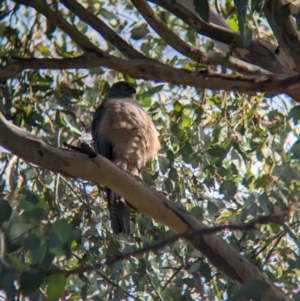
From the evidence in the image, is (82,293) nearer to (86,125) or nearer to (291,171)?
(291,171)

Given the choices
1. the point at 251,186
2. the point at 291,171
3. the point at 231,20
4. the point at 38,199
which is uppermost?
the point at 231,20

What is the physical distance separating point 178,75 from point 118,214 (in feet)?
5.51

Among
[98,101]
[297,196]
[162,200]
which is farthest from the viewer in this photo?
[98,101]

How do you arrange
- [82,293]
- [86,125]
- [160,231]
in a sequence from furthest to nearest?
[86,125] < [160,231] < [82,293]

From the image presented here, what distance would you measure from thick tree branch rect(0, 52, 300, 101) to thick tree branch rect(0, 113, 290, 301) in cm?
35

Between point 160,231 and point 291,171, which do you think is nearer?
point 291,171

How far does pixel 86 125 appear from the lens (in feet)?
18.1

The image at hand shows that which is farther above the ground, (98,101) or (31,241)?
(98,101)


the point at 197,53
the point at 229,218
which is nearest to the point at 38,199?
the point at 197,53

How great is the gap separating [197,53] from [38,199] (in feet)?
3.96

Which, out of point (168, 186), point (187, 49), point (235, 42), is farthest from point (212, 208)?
point (187, 49)

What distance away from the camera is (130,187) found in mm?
3041

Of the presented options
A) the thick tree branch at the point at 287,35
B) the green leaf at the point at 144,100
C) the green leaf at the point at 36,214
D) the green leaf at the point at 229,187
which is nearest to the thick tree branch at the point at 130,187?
the green leaf at the point at 36,214

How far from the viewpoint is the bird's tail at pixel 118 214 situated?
13.5 feet
